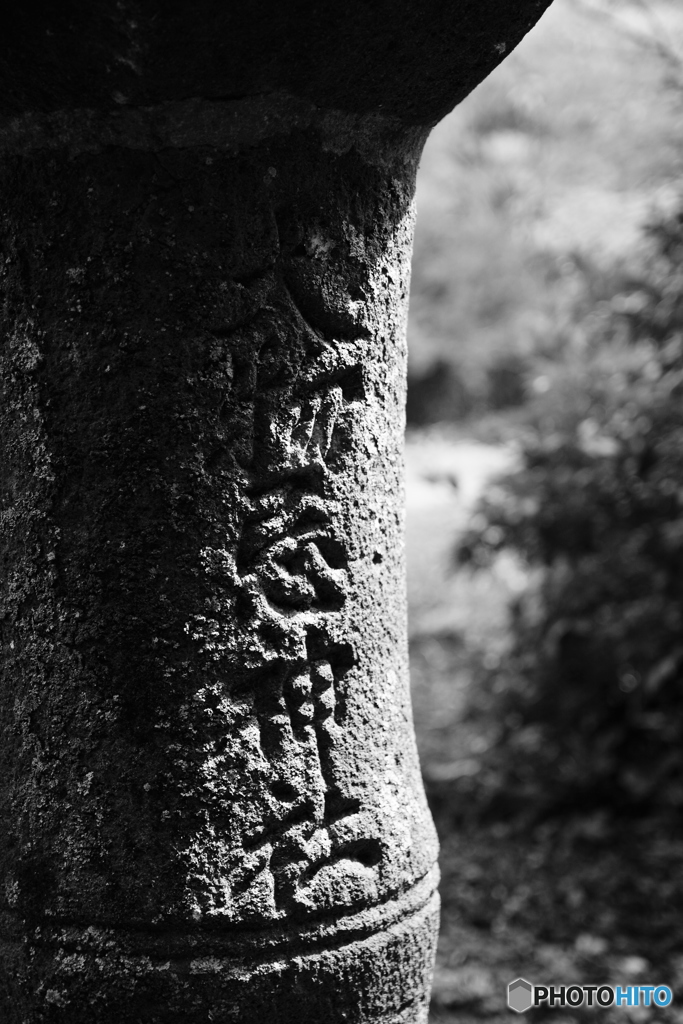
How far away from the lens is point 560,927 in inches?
110

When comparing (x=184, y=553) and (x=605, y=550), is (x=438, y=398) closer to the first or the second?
(x=605, y=550)

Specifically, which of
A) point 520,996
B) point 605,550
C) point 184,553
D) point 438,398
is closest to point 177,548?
point 184,553

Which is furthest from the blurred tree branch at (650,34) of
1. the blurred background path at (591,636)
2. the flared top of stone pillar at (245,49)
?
the flared top of stone pillar at (245,49)

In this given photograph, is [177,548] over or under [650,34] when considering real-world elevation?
under

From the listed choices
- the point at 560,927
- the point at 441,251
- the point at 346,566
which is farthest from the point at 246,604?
the point at 441,251

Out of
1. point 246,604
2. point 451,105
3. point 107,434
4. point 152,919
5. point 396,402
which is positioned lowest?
point 152,919

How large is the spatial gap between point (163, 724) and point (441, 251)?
29.3ft

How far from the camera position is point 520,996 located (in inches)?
97.6

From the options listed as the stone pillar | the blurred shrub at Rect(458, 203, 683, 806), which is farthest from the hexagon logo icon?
the stone pillar

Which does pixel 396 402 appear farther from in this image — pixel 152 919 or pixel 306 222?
pixel 152 919

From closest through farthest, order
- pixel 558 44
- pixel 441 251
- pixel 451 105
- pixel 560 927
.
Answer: pixel 451 105, pixel 560 927, pixel 558 44, pixel 441 251

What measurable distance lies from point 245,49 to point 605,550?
2.63m

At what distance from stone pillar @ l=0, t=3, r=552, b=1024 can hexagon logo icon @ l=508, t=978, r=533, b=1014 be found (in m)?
1.35

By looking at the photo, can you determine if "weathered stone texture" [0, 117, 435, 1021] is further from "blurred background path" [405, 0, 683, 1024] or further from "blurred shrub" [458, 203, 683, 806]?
"blurred shrub" [458, 203, 683, 806]
